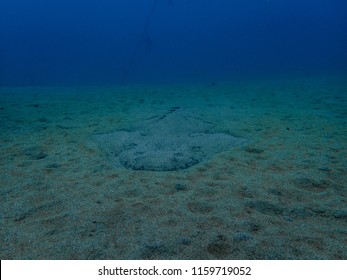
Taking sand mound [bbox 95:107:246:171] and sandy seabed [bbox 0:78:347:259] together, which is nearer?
sandy seabed [bbox 0:78:347:259]

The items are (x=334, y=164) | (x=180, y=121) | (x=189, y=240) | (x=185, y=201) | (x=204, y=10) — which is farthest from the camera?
(x=204, y=10)

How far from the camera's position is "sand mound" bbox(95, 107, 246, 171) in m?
3.60

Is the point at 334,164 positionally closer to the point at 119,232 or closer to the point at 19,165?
the point at 119,232

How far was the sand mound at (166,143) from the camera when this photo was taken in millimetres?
3604

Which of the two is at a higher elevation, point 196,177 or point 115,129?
point 115,129

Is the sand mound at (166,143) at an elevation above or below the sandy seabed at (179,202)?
above

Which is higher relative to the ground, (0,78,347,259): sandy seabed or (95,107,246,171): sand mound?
(95,107,246,171): sand mound

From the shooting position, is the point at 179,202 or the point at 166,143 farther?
the point at 166,143

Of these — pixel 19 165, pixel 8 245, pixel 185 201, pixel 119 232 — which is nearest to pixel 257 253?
pixel 185 201

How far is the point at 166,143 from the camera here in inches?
172

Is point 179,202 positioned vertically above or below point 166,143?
below

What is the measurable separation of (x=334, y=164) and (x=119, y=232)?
10.7 feet

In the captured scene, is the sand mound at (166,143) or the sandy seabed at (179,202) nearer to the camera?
the sandy seabed at (179,202)

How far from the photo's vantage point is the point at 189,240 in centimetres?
199
